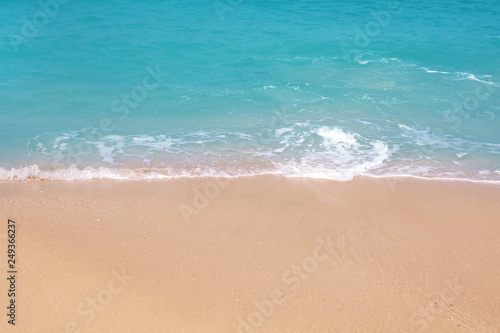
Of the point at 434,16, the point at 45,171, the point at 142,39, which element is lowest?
the point at 45,171

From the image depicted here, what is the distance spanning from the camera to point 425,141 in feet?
42.0

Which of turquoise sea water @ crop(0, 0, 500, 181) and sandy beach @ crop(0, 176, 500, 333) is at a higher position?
turquoise sea water @ crop(0, 0, 500, 181)

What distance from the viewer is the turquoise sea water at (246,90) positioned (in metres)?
11.8

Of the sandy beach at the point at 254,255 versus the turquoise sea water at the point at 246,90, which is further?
the turquoise sea water at the point at 246,90

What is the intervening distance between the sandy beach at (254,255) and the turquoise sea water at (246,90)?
1.17 m

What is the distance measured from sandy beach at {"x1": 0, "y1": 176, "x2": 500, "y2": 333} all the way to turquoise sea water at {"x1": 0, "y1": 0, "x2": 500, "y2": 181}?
3.83ft

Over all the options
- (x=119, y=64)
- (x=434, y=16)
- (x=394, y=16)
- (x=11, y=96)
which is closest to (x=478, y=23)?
(x=434, y=16)

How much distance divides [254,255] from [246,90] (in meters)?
9.50

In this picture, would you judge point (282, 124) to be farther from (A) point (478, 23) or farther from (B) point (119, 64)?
(A) point (478, 23)

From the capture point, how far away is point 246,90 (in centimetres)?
1612

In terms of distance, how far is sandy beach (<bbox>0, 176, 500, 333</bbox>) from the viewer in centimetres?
684

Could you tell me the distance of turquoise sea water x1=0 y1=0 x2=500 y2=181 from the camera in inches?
464

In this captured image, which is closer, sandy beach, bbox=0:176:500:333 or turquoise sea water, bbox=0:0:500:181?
sandy beach, bbox=0:176:500:333

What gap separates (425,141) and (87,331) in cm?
1117
